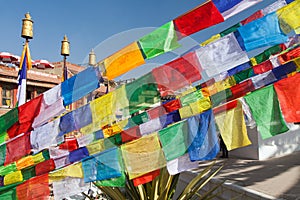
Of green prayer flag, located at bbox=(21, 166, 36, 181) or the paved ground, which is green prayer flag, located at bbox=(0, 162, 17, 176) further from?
the paved ground

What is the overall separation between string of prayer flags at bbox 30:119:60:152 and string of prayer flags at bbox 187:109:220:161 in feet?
4.23

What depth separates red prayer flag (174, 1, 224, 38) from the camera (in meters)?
2.09

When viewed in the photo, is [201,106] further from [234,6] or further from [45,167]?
[45,167]

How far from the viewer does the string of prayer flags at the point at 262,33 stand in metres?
2.10

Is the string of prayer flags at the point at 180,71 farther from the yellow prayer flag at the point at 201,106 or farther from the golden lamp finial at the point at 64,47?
the golden lamp finial at the point at 64,47

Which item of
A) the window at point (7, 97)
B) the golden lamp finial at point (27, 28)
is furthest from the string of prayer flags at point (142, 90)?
the window at point (7, 97)

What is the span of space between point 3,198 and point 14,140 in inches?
22.4

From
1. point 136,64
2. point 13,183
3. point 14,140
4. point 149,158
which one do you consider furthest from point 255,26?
point 13,183

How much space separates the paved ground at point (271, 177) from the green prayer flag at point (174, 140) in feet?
7.88

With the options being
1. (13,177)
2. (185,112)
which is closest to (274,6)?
(185,112)

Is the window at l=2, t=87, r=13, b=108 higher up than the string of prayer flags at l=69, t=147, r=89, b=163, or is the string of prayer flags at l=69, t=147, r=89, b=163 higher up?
the window at l=2, t=87, r=13, b=108

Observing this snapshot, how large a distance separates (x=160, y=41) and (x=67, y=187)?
1555 mm

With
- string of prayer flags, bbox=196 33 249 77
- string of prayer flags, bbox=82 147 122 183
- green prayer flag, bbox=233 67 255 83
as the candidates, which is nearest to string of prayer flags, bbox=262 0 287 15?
green prayer flag, bbox=233 67 255 83

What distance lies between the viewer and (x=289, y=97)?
202 cm
